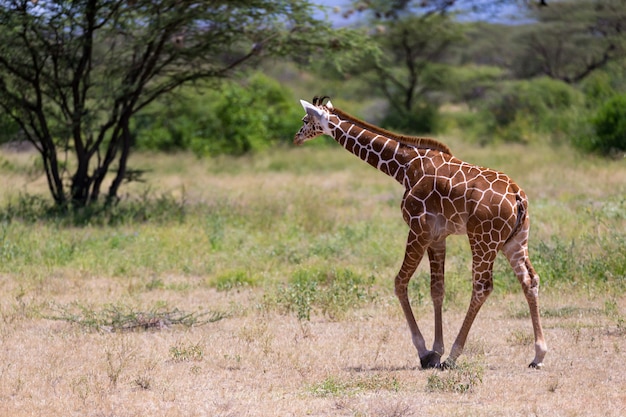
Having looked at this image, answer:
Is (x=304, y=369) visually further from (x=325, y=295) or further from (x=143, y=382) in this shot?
(x=325, y=295)

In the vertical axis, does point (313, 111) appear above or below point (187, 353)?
above

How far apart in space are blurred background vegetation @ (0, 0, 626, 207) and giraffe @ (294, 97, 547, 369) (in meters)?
8.16

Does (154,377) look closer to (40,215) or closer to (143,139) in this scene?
(40,215)

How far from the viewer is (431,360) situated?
6840mm

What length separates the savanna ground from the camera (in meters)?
5.93

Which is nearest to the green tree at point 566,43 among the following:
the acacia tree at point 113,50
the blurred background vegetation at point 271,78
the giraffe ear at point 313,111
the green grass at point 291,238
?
the blurred background vegetation at point 271,78

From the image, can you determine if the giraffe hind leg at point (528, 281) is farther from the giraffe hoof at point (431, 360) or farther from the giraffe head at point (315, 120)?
the giraffe head at point (315, 120)

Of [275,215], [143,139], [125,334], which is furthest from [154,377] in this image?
[143,139]

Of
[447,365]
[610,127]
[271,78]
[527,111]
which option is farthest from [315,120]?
[271,78]

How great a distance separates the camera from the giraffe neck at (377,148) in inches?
281

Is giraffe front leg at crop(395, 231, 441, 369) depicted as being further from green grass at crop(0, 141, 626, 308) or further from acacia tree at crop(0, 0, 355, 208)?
acacia tree at crop(0, 0, 355, 208)

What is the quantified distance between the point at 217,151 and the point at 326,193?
8.53 meters

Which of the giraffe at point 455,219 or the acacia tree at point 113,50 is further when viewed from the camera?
the acacia tree at point 113,50

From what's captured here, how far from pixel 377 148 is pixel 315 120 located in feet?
2.12
